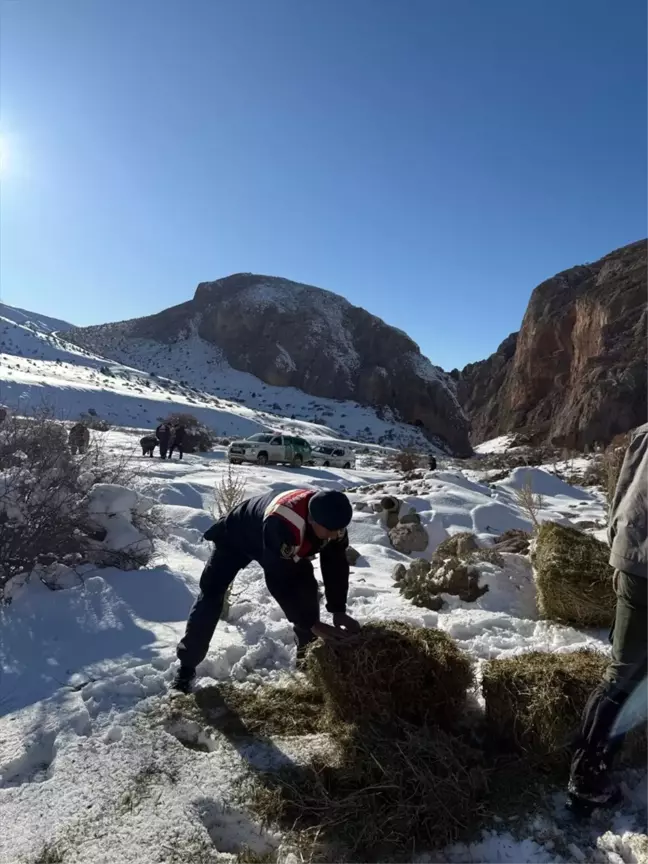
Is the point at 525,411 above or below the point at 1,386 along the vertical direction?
above

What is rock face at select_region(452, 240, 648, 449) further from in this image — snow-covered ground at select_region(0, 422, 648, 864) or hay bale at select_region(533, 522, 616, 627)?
snow-covered ground at select_region(0, 422, 648, 864)

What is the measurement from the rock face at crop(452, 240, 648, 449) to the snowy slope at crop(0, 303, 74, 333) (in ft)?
155

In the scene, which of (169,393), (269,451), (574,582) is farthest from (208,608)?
(169,393)

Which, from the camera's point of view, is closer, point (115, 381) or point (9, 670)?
point (9, 670)

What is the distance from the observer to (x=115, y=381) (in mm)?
39719

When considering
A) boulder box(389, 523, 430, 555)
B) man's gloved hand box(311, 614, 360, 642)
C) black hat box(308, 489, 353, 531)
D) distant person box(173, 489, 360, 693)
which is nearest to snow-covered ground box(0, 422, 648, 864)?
distant person box(173, 489, 360, 693)

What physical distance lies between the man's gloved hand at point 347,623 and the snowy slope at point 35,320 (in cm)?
6168

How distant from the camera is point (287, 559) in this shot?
301 centimetres

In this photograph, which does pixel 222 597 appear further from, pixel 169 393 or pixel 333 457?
pixel 169 393

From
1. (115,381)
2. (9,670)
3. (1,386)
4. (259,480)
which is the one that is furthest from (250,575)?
(115,381)

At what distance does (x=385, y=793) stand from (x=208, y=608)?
154cm

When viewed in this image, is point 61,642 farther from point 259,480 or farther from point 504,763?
point 259,480

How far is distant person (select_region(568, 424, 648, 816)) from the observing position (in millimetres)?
2240

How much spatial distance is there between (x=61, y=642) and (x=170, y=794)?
1921 millimetres
